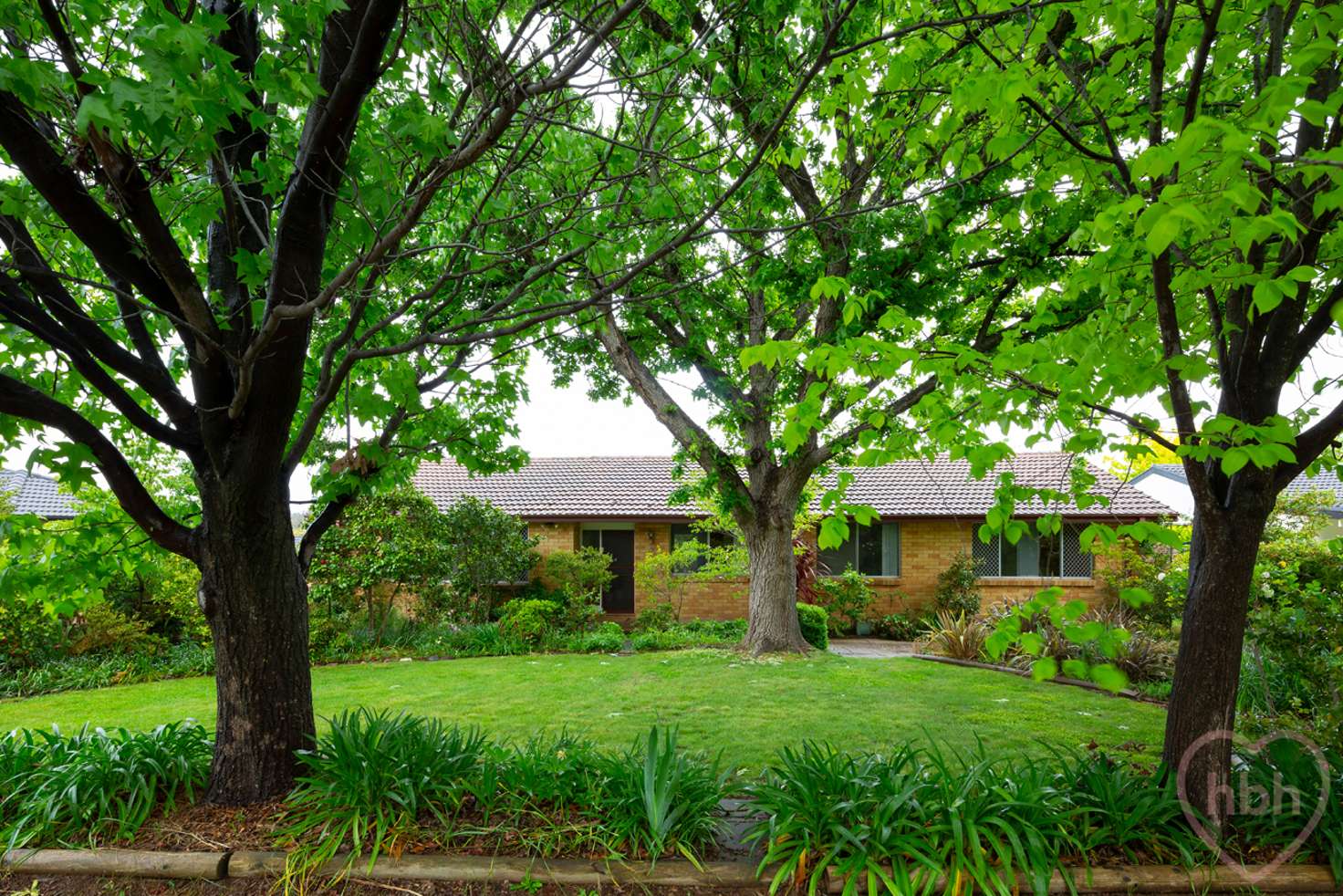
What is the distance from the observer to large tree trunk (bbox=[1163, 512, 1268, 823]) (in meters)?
3.78

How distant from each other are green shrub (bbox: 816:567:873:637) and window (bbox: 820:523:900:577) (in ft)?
3.58

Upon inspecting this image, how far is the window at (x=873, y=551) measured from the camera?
56.7 ft

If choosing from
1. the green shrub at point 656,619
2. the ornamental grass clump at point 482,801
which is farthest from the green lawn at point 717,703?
the green shrub at point 656,619

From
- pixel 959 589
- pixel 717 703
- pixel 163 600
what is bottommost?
pixel 717 703

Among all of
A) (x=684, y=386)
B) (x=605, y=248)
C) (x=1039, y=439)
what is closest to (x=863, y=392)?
(x=1039, y=439)

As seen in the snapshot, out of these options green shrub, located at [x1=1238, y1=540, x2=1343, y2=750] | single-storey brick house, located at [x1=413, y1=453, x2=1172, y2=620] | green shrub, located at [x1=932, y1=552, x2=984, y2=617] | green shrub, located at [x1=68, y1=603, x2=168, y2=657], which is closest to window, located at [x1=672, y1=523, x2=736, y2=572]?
single-storey brick house, located at [x1=413, y1=453, x2=1172, y2=620]

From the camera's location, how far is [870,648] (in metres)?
14.0

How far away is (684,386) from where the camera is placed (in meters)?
10.6

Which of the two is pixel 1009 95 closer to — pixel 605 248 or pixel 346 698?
pixel 605 248

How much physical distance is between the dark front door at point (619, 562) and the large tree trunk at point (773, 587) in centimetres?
670

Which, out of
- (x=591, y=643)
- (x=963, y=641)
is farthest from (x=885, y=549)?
(x=591, y=643)

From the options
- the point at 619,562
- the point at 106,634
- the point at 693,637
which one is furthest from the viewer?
the point at 619,562

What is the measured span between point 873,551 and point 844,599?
6.72 feet

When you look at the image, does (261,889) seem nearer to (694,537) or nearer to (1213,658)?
(1213,658)
